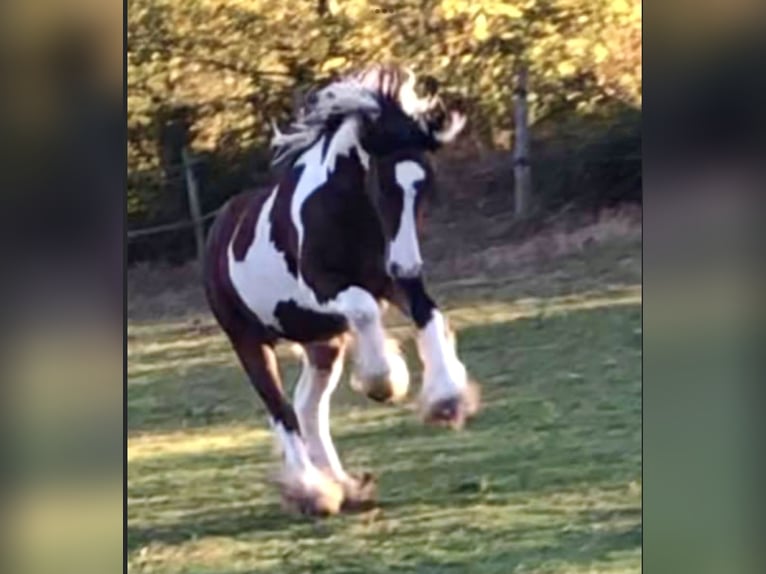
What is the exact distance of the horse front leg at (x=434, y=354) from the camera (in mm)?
4031

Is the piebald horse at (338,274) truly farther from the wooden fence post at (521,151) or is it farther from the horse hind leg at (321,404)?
the wooden fence post at (521,151)

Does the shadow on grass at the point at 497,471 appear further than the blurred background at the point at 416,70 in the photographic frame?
Yes

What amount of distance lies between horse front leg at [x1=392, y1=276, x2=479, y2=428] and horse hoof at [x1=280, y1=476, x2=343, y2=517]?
0.34 m

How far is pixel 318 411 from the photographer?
403 centimetres

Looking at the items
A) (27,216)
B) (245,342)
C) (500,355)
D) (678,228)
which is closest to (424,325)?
(500,355)

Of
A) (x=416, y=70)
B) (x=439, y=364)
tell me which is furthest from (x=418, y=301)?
(x=416, y=70)

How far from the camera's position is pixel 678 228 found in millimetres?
4195

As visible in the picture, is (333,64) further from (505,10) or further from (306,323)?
(306,323)

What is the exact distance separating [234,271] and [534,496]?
109 cm

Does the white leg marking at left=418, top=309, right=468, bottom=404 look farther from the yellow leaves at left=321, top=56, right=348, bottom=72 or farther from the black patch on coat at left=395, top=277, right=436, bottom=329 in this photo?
the yellow leaves at left=321, top=56, right=348, bottom=72

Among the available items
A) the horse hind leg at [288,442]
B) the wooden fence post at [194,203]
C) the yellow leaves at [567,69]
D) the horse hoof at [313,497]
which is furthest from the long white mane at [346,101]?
the horse hoof at [313,497]

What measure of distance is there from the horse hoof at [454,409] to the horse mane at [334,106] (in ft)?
2.67

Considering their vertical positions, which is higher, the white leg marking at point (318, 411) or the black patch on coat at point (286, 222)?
the black patch on coat at point (286, 222)

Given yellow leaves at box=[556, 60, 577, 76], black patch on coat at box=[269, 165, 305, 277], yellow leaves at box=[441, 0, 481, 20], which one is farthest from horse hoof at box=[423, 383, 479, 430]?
yellow leaves at box=[441, 0, 481, 20]
